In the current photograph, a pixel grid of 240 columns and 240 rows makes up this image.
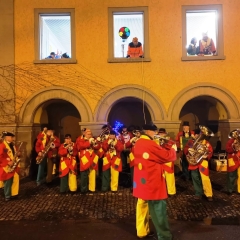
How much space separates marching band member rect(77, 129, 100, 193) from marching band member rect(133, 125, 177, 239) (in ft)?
11.9

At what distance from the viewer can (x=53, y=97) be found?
1180 centimetres

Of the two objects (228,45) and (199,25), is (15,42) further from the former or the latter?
(228,45)

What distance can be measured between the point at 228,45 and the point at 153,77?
3046 millimetres

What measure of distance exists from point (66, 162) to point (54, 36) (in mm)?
5686

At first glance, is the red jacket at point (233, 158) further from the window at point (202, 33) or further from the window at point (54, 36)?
the window at point (54, 36)

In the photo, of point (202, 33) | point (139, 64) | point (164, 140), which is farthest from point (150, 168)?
point (202, 33)

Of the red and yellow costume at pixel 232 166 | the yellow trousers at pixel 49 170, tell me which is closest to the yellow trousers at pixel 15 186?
the yellow trousers at pixel 49 170

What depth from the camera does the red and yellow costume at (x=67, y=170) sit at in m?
9.03

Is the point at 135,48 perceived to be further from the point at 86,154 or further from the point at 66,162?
the point at 66,162

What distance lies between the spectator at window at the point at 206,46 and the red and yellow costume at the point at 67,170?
630 cm

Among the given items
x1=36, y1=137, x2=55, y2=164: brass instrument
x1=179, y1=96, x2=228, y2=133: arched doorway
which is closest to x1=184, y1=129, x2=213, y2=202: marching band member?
x1=36, y1=137, x2=55, y2=164: brass instrument

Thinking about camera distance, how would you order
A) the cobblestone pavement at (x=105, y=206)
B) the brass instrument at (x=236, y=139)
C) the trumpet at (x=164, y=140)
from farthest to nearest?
the brass instrument at (x=236, y=139) < the cobblestone pavement at (x=105, y=206) < the trumpet at (x=164, y=140)

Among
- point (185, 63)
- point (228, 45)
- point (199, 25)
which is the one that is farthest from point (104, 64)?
point (228, 45)

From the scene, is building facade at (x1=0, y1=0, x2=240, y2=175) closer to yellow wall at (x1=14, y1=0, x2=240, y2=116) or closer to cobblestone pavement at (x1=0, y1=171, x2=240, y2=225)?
yellow wall at (x1=14, y1=0, x2=240, y2=116)
